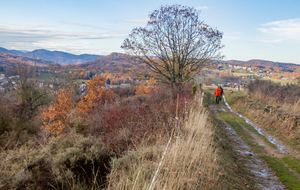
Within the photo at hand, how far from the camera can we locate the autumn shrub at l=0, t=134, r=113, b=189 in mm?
3449

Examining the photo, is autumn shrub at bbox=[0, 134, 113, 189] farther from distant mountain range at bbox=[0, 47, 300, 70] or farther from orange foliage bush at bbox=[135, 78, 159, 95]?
distant mountain range at bbox=[0, 47, 300, 70]

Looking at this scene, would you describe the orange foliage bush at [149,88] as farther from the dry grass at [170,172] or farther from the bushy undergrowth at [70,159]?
the dry grass at [170,172]

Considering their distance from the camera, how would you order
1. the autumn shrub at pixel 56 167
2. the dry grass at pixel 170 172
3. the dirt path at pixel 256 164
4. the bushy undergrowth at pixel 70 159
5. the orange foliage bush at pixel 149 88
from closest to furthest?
the dry grass at pixel 170 172 < the autumn shrub at pixel 56 167 < the bushy undergrowth at pixel 70 159 < the dirt path at pixel 256 164 < the orange foliage bush at pixel 149 88

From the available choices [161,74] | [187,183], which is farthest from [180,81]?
[187,183]

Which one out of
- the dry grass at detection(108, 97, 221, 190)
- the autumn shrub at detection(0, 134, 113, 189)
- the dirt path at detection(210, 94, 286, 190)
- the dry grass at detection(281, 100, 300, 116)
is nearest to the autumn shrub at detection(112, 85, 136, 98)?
the dry grass at detection(281, 100, 300, 116)

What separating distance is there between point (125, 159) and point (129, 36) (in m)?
13.3

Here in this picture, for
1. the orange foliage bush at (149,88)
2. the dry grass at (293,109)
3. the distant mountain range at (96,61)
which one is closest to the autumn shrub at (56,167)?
the orange foliage bush at (149,88)

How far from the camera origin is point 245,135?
9.30 meters

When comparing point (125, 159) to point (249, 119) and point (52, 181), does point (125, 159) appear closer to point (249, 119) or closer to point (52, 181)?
point (52, 181)

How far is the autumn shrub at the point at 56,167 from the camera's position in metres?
3.45

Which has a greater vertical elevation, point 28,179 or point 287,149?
point 28,179

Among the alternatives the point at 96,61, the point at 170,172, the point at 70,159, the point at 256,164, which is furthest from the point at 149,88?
the point at 96,61

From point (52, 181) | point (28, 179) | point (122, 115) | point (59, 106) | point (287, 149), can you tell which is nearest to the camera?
point (28, 179)

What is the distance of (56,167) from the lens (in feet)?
13.8
